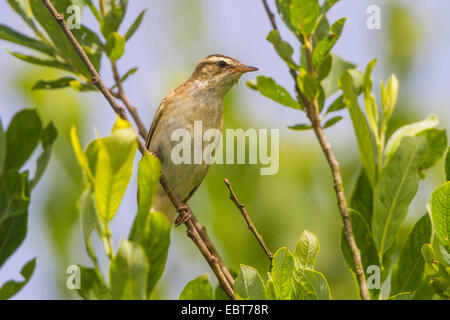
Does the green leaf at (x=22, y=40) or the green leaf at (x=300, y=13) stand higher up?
the green leaf at (x=22, y=40)

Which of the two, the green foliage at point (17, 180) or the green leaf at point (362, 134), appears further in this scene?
the green leaf at point (362, 134)

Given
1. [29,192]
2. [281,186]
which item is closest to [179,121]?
[281,186]

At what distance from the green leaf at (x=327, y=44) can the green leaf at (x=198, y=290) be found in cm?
148

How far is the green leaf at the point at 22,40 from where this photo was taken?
3.16 meters

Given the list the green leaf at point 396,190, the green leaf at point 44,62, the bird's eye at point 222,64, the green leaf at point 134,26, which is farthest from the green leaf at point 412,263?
the bird's eye at point 222,64

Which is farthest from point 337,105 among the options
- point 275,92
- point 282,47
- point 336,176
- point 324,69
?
point 336,176

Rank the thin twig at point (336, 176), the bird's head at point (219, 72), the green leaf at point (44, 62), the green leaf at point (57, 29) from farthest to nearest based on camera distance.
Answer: the bird's head at point (219, 72) < the green leaf at point (44, 62) < the green leaf at point (57, 29) < the thin twig at point (336, 176)

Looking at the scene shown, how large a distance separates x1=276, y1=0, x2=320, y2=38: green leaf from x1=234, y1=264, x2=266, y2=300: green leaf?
1357 mm

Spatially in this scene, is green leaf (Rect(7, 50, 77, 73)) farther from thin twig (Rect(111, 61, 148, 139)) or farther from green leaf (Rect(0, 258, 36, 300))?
green leaf (Rect(0, 258, 36, 300))

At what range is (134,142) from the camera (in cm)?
175

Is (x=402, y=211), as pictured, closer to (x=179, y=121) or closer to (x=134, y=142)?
(x=134, y=142)

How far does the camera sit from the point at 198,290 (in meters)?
1.91

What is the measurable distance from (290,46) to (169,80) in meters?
2.15

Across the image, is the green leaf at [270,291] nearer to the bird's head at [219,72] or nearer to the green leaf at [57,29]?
the green leaf at [57,29]
